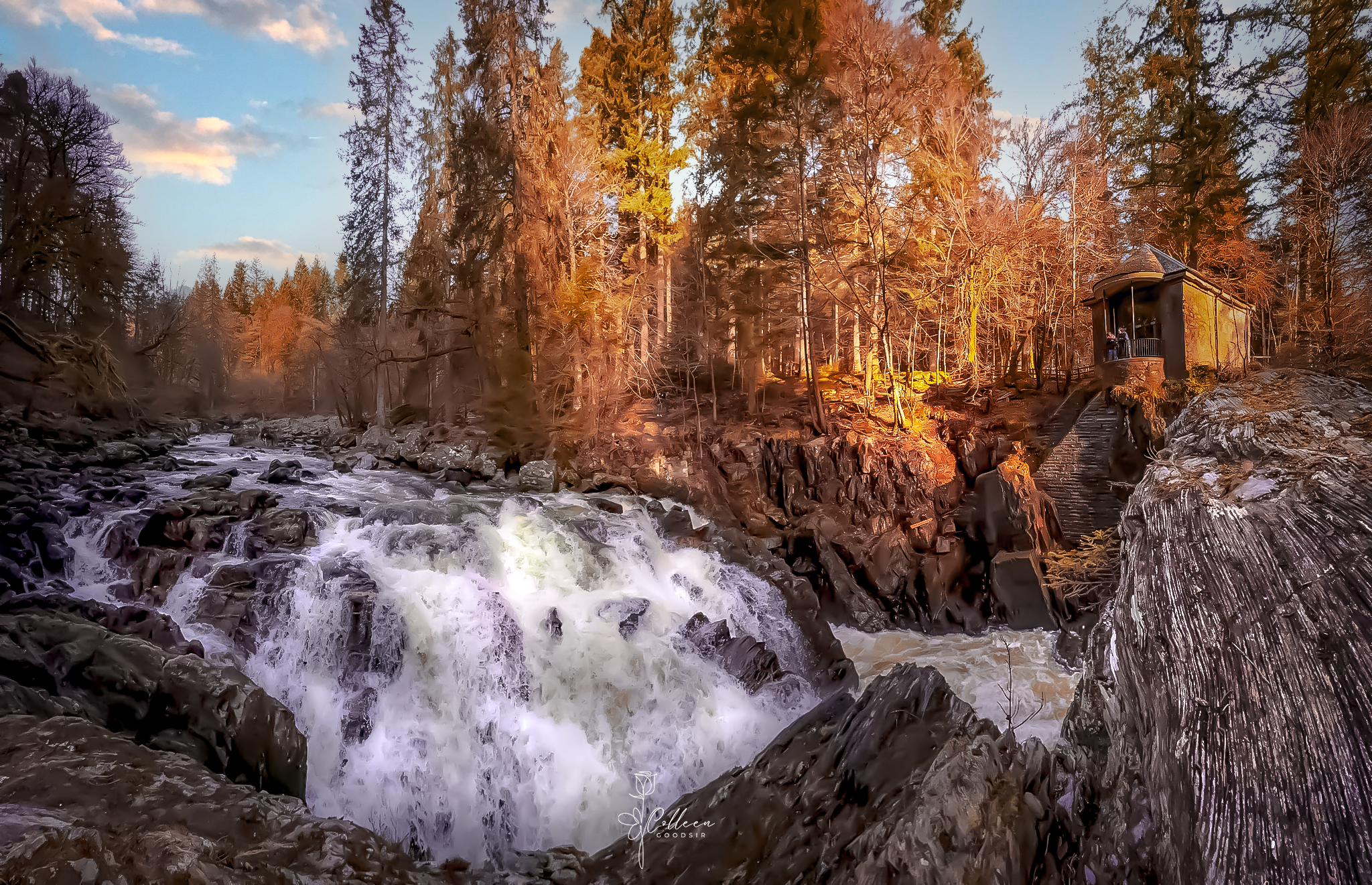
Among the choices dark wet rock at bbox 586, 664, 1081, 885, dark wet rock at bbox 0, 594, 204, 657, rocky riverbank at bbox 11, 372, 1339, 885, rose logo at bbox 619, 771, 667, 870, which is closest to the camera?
rocky riverbank at bbox 11, 372, 1339, 885

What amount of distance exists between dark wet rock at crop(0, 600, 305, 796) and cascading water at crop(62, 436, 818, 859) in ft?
3.98

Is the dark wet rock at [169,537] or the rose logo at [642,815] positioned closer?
the rose logo at [642,815]

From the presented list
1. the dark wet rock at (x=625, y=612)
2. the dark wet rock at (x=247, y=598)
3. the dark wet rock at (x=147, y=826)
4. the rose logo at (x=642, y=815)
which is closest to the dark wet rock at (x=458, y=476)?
the dark wet rock at (x=247, y=598)

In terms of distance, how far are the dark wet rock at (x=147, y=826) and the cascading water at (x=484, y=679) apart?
2106 millimetres

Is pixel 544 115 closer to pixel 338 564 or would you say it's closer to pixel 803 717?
pixel 338 564

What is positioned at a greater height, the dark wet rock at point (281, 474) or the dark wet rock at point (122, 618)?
the dark wet rock at point (281, 474)

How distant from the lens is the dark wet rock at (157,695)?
489 centimetres

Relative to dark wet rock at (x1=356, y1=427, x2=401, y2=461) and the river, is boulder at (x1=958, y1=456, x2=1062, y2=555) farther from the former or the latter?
dark wet rock at (x1=356, y1=427, x2=401, y2=461)

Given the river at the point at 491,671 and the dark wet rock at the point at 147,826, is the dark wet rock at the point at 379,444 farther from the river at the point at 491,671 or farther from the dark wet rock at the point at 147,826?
the dark wet rock at the point at 147,826

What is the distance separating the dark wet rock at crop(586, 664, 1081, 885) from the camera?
2.95m

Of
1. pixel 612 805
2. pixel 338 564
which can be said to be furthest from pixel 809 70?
pixel 612 805

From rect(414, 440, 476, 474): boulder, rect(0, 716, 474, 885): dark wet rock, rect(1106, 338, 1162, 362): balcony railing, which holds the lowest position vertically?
rect(0, 716, 474, 885): dark wet rock

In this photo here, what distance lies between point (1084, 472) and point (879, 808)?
15.1 metres

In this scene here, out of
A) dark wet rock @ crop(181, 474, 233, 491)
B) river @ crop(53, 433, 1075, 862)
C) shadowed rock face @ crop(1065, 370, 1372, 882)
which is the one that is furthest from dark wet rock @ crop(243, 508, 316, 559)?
shadowed rock face @ crop(1065, 370, 1372, 882)
